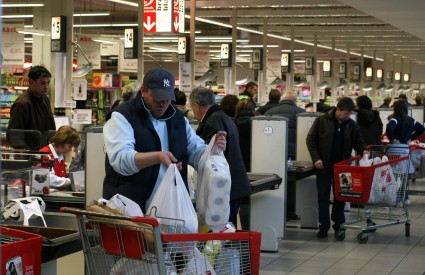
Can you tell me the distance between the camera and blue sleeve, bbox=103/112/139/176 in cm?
392

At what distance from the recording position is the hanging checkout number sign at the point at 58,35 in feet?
50.8

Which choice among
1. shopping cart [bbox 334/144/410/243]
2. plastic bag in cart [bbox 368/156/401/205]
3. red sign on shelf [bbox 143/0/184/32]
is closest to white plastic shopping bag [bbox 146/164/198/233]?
shopping cart [bbox 334/144/410/243]

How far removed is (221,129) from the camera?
22.8 feet

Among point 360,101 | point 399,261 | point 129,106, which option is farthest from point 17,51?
point 129,106

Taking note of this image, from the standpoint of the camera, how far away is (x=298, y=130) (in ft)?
36.3

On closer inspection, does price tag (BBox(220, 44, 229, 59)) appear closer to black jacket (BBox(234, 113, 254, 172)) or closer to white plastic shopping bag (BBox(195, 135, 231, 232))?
black jacket (BBox(234, 113, 254, 172))

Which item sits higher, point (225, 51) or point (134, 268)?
point (225, 51)

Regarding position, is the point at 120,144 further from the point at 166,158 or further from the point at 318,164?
the point at 318,164

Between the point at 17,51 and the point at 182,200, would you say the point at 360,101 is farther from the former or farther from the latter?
the point at 182,200

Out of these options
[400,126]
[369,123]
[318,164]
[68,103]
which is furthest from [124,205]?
[68,103]

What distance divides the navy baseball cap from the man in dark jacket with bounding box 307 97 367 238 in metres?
5.90

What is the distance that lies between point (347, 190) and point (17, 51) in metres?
10.0

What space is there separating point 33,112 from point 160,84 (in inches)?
180

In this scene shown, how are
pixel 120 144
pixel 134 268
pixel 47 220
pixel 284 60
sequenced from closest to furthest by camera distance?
pixel 134 268 < pixel 120 144 < pixel 47 220 < pixel 284 60
